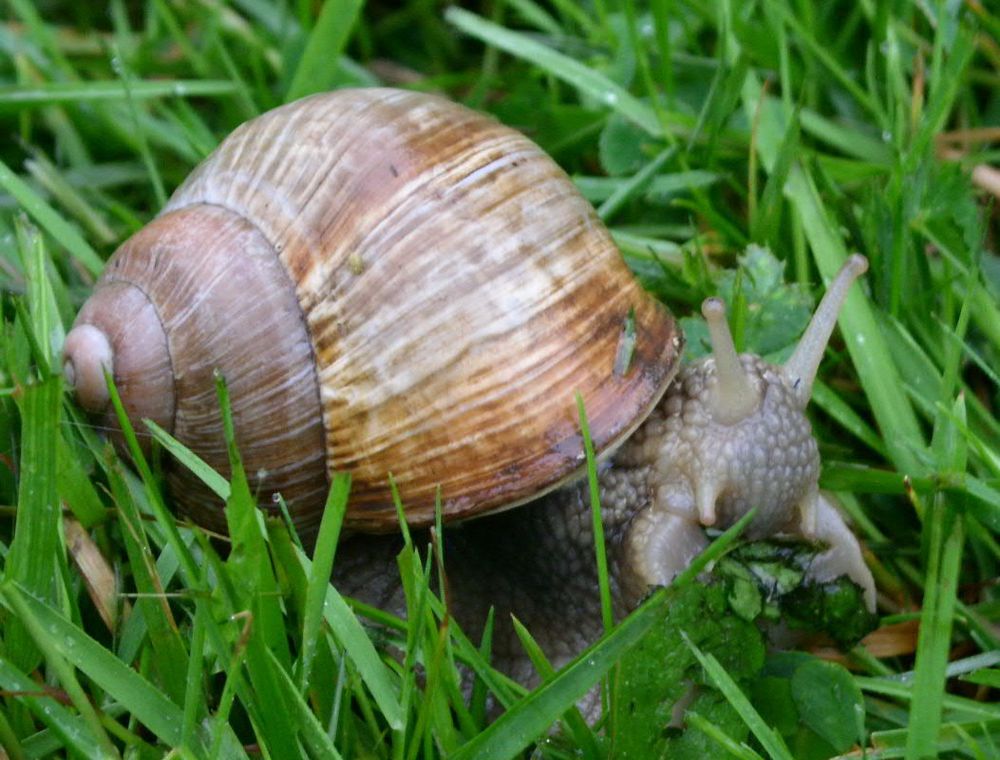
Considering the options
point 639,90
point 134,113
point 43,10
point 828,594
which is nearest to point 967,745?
point 828,594

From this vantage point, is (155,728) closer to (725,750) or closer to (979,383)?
(725,750)

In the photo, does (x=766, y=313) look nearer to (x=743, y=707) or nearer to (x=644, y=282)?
(x=644, y=282)

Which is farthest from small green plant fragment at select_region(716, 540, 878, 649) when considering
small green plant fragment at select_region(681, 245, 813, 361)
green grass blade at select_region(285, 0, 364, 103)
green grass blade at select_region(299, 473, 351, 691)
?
green grass blade at select_region(285, 0, 364, 103)

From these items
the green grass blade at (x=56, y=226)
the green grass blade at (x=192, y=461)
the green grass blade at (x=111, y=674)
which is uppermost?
the green grass blade at (x=56, y=226)

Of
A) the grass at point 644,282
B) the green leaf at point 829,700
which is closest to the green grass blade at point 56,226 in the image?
the grass at point 644,282

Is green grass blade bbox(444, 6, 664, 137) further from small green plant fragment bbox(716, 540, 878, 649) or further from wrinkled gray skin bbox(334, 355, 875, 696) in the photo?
small green plant fragment bbox(716, 540, 878, 649)

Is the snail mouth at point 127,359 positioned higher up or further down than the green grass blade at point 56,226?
further down

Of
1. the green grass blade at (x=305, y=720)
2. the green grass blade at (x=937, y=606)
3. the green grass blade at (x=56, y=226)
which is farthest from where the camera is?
the green grass blade at (x=56, y=226)

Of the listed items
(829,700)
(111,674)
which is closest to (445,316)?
(111,674)

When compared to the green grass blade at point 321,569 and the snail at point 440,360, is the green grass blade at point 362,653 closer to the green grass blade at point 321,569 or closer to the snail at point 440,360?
the green grass blade at point 321,569
